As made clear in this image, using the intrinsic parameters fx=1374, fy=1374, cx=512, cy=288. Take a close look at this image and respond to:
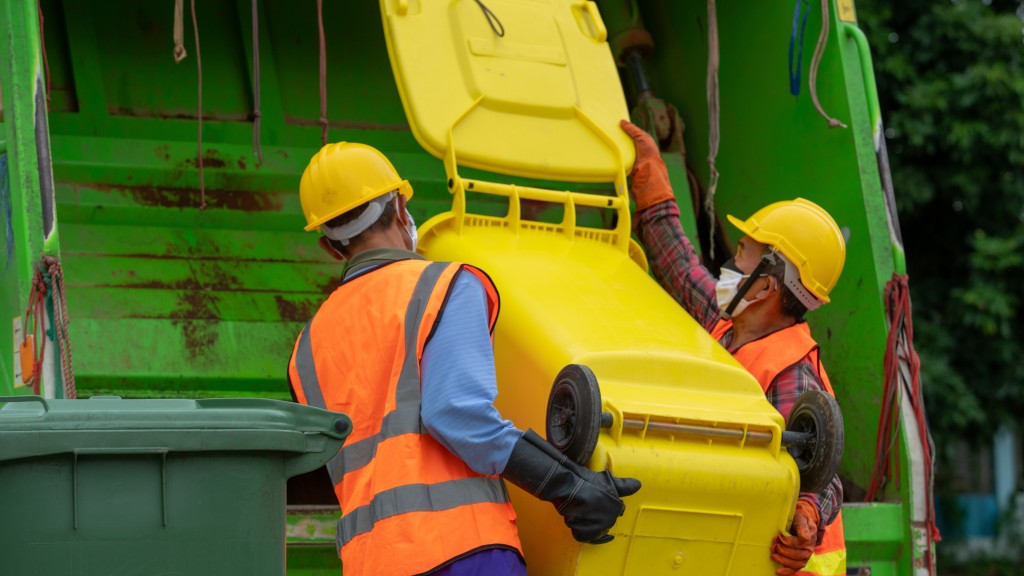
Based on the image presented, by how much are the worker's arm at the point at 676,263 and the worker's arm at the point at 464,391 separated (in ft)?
3.59

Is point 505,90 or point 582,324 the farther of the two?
point 505,90

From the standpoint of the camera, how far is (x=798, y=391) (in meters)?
2.77

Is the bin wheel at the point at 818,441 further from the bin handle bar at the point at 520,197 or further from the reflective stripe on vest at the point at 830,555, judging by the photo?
the bin handle bar at the point at 520,197

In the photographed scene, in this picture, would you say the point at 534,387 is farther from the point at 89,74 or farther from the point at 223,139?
the point at 89,74

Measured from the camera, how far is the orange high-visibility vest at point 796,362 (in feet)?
8.91

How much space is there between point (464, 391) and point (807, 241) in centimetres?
108

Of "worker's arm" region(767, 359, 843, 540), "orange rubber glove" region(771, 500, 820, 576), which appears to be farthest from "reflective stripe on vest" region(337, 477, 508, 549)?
"worker's arm" region(767, 359, 843, 540)

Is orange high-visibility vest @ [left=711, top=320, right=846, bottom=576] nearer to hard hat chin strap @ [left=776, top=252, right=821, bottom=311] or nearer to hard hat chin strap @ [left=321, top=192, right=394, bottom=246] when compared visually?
hard hat chin strap @ [left=776, top=252, right=821, bottom=311]

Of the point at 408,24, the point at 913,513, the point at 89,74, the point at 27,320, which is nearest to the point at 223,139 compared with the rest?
the point at 89,74

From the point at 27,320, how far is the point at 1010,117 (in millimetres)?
5744

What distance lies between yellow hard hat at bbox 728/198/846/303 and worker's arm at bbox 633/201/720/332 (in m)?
0.30

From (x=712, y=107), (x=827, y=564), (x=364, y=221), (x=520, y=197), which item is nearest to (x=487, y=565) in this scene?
(x=364, y=221)

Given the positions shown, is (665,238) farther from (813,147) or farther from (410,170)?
(410,170)

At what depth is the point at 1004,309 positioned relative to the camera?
7086 millimetres
